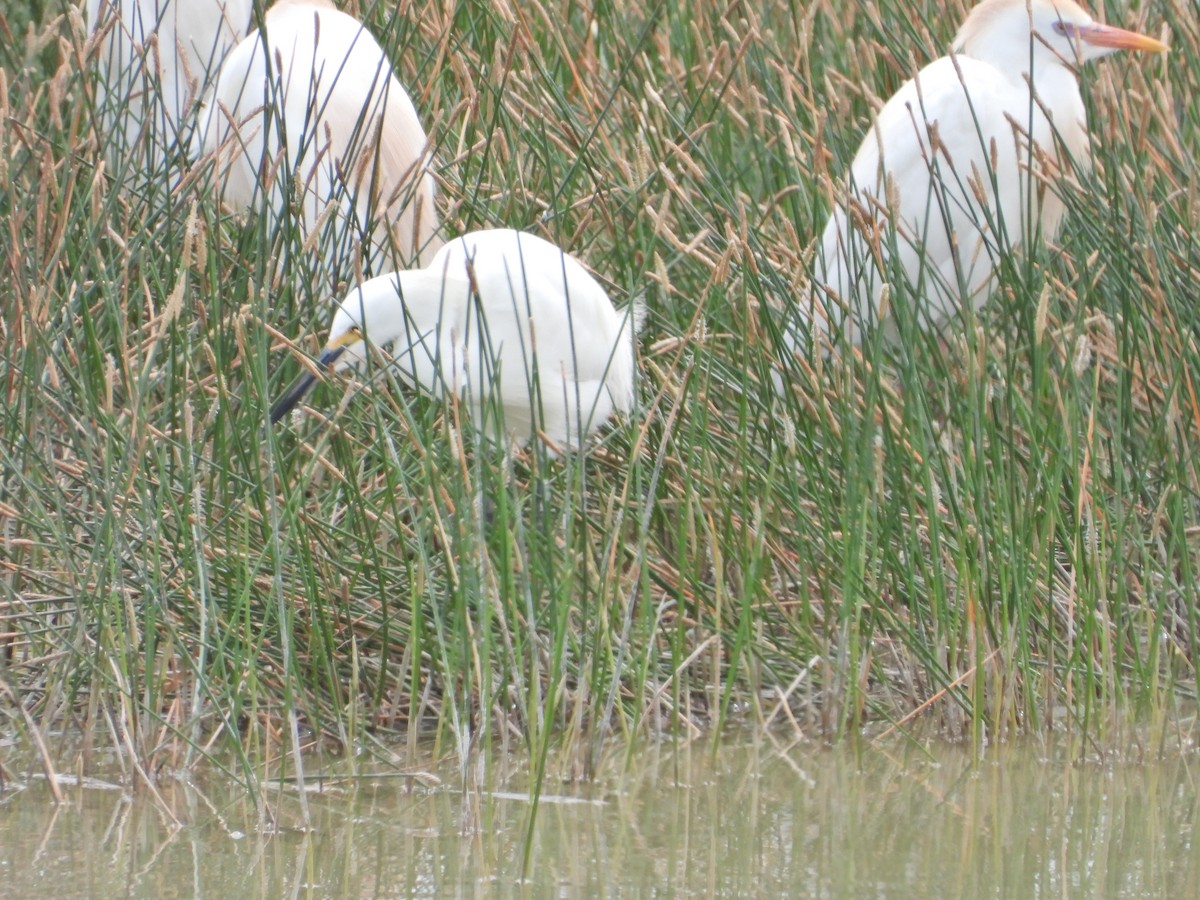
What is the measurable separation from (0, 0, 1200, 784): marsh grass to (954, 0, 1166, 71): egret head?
0.44 m

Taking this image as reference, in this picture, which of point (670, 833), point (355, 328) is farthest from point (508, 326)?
point (670, 833)

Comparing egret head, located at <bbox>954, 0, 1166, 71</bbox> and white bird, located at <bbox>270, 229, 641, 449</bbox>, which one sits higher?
egret head, located at <bbox>954, 0, 1166, 71</bbox>

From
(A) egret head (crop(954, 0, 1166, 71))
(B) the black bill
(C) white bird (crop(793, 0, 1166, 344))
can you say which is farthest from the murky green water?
(A) egret head (crop(954, 0, 1166, 71))

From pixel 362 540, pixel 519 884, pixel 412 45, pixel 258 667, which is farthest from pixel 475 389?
pixel 412 45

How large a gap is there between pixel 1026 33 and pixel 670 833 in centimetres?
210

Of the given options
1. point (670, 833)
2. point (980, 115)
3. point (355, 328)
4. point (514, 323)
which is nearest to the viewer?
point (670, 833)

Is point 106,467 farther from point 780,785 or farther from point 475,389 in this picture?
point 780,785

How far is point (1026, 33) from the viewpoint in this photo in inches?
132

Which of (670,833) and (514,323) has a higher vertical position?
(514,323)

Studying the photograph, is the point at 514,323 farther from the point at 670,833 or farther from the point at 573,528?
the point at 670,833

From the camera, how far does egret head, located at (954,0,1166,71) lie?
3219 mm

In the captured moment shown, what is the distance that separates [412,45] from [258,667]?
168 cm

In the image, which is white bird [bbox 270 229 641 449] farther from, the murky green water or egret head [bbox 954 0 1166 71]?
egret head [bbox 954 0 1166 71]

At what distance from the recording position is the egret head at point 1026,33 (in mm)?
3219
